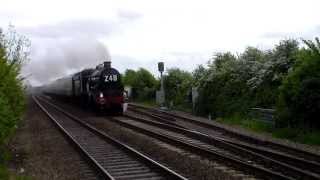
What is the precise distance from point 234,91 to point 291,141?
10.5 metres

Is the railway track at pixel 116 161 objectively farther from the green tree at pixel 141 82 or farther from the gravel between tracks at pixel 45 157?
the green tree at pixel 141 82

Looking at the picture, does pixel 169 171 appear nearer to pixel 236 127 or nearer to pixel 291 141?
pixel 291 141

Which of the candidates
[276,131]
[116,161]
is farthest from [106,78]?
[116,161]

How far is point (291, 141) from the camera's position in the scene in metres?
18.9

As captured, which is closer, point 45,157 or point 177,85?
point 45,157

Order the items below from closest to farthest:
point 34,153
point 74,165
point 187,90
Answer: point 74,165 → point 34,153 → point 187,90

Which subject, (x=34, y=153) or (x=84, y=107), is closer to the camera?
(x=34, y=153)

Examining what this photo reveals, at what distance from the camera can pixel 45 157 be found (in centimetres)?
1620

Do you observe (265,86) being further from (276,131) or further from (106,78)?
(106,78)

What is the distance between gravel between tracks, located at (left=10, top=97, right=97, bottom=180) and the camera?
1346cm

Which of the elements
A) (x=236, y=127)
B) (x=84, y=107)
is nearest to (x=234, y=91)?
(x=236, y=127)

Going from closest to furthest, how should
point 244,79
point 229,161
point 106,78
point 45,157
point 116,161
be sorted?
1. point 229,161
2. point 116,161
3. point 45,157
4. point 244,79
5. point 106,78

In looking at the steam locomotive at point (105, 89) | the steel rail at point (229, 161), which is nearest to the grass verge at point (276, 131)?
the steel rail at point (229, 161)

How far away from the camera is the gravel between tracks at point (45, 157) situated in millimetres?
13461
